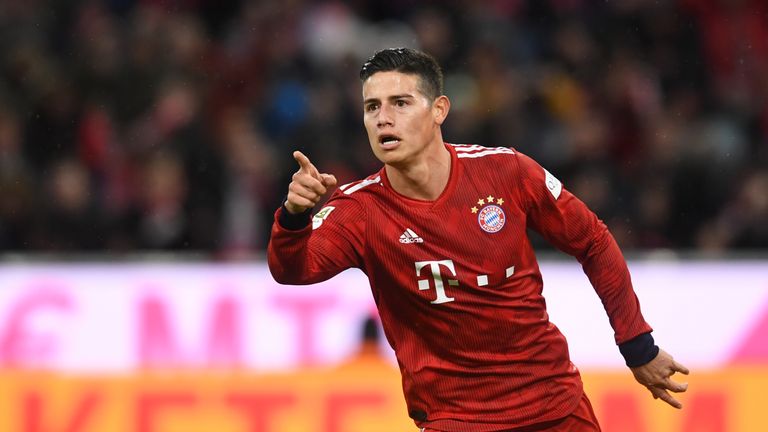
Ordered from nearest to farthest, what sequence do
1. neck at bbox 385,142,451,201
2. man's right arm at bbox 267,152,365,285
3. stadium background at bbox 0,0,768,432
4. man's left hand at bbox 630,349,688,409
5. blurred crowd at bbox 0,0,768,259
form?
man's right arm at bbox 267,152,365,285 → neck at bbox 385,142,451,201 → man's left hand at bbox 630,349,688,409 → stadium background at bbox 0,0,768,432 → blurred crowd at bbox 0,0,768,259

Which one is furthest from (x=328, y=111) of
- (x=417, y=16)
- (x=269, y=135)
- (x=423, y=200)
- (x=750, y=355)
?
(x=423, y=200)

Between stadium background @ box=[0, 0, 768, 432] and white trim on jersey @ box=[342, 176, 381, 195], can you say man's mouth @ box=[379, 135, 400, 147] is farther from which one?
stadium background @ box=[0, 0, 768, 432]

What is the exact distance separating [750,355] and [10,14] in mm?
6514

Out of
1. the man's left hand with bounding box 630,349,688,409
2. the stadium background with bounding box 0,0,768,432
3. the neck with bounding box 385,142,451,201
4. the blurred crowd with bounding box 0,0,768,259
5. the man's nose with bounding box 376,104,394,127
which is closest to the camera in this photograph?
the man's nose with bounding box 376,104,394,127

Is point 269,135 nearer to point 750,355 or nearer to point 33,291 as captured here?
point 33,291

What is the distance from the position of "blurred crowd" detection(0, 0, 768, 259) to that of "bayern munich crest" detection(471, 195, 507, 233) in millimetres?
4761

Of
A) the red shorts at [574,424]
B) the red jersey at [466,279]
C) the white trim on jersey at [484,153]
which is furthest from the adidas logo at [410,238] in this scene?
the red shorts at [574,424]

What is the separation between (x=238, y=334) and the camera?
7906 mm

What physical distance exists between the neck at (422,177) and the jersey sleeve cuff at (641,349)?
0.89 metres

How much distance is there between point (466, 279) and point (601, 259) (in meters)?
0.57

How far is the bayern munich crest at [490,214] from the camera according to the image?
4.71 meters

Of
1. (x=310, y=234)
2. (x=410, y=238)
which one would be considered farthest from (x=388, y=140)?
(x=310, y=234)

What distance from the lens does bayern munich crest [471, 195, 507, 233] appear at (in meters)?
4.71

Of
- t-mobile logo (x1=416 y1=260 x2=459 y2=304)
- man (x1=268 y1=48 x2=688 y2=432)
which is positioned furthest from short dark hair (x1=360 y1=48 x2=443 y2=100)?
t-mobile logo (x1=416 y1=260 x2=459 y2=304)
